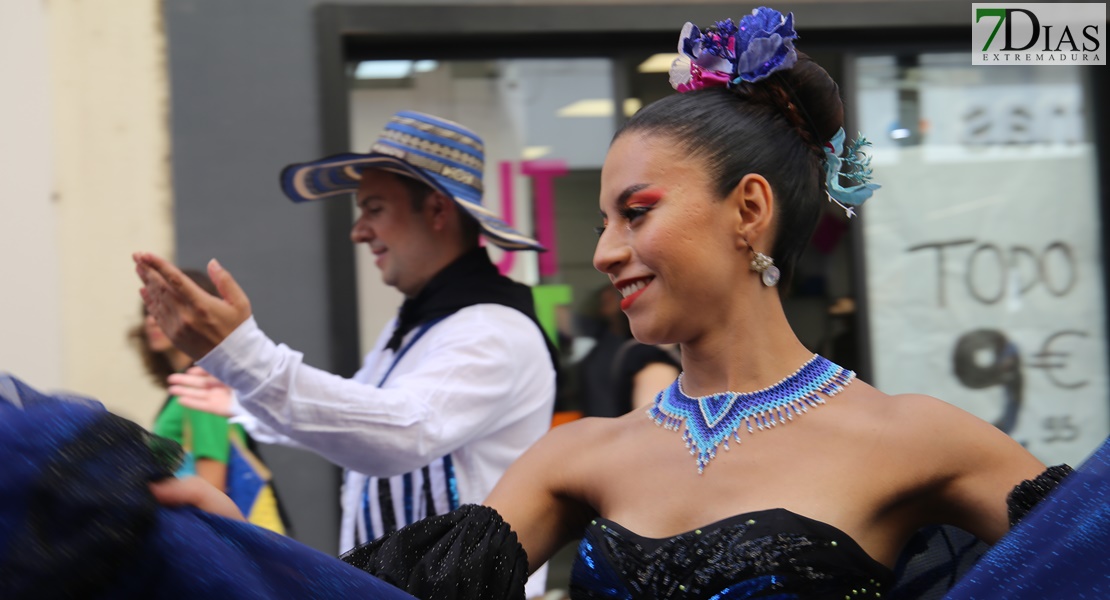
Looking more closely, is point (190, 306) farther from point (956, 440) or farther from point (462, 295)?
point (956, 440)

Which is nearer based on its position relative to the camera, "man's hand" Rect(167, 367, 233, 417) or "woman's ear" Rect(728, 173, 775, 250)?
"woman's ear" Rect(728, 173, 775, 250)

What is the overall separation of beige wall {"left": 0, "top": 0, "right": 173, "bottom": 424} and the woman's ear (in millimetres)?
3552

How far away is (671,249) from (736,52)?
16.3 inches

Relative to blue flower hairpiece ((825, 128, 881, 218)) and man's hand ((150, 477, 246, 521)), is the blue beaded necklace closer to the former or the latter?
blue flower hairpiece ((825, 128, 881, 218))

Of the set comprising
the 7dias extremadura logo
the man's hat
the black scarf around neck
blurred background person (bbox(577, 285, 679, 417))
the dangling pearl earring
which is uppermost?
the 7dias extremadura logo

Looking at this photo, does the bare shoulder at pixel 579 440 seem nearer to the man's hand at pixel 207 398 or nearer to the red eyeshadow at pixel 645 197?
the red eyeshadow at pixel 645 197

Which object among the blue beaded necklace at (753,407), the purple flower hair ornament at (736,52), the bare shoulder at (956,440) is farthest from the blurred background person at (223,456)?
the bare shoulder at (956,440)

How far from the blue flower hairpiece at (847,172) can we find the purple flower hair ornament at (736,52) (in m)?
0.18

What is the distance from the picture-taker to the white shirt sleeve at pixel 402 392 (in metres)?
2.74

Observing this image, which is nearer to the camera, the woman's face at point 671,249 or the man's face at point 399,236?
the woman's face at point 671,249

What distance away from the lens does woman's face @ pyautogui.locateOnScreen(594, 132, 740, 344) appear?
1.97 meters

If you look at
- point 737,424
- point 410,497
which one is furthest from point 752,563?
point 410,497

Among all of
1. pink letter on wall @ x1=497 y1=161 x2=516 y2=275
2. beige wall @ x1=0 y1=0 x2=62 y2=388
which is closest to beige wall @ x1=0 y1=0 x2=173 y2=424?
beige wall @ x1=0 y1=0 x2=62 y2=388

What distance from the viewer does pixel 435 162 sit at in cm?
359
